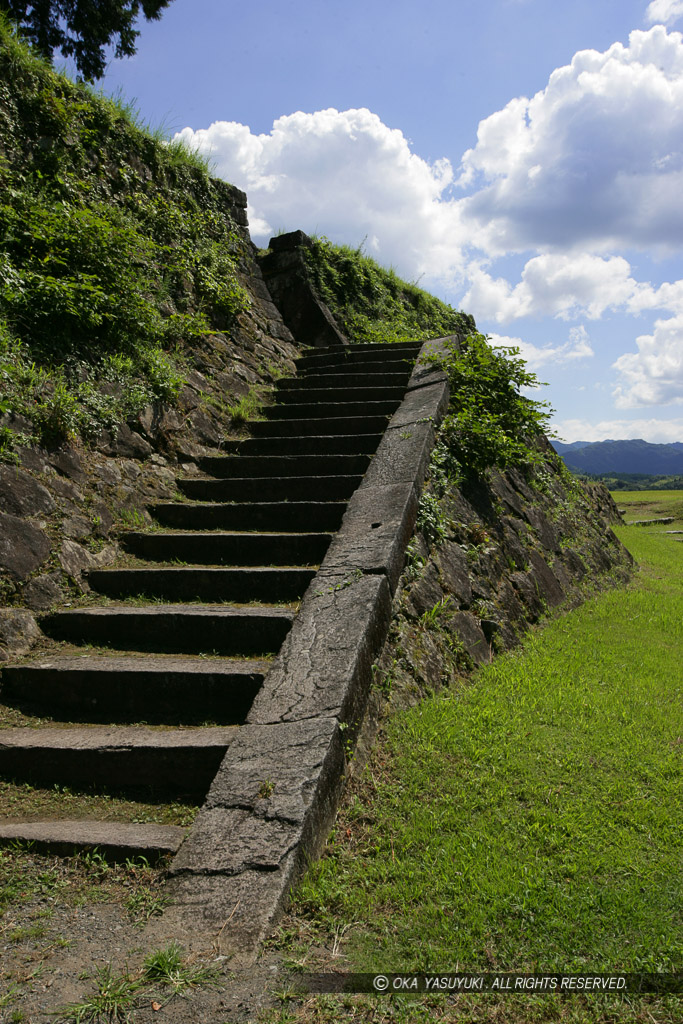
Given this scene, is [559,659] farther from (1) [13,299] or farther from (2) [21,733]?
(1) [13,299]

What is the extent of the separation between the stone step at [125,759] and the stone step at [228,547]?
1.49 meters

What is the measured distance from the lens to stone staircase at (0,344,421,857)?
2.85m

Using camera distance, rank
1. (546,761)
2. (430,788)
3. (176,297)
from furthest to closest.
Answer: (176,297), (546,761), (430,788)

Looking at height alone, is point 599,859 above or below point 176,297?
below

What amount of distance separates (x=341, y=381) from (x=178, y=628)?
461 centimetres

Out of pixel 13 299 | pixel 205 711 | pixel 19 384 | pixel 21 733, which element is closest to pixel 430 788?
pixel 205 711

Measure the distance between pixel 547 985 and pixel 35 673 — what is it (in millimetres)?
2749

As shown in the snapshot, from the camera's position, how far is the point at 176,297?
6910mm

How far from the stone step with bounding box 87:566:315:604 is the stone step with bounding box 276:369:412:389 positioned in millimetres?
3590

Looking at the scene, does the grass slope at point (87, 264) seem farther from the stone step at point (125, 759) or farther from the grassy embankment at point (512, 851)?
the grassy embankment at point (512, 851)

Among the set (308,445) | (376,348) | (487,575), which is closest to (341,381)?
(376,348)

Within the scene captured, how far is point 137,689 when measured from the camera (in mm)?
3268

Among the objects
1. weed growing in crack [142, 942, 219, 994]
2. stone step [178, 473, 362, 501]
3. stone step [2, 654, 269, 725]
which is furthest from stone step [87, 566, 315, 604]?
weed growing in crack [142, 942, 219, 994]

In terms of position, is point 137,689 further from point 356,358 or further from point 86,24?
point 86,24
